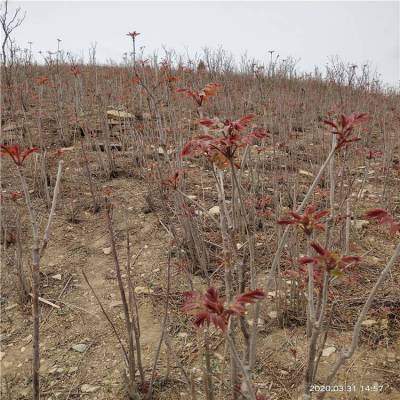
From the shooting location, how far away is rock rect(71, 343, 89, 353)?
1.75 meters

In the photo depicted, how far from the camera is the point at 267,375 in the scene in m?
1.56

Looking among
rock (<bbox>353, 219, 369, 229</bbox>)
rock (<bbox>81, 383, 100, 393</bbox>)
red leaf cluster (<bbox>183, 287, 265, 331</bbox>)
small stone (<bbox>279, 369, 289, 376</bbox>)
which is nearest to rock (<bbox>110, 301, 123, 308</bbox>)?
rock (<bbox>81, 383, 100, 393</bbox>)

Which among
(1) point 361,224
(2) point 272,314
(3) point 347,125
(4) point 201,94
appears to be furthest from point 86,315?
(1) point 361,224

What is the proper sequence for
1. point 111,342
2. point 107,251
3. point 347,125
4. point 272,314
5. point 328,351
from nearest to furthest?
point 347,125
point 328,351
point 111,342
point 272,314
point 107,251

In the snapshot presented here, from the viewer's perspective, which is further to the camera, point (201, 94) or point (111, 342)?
point (111, 342)

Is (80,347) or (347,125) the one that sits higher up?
(347,125)

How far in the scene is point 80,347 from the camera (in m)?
1.77

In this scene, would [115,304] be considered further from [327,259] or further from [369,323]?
[327,259]

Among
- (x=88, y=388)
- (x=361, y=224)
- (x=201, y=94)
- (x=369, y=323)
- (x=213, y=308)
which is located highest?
(x=201, y=94)

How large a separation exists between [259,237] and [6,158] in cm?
275

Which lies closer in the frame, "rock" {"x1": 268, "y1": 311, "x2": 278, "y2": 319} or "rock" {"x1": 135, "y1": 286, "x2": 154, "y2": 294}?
"rock" {"x1": 268, "y1": 311, "x2": 278, "y2": 319}

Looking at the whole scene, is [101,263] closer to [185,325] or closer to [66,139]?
[185,325]

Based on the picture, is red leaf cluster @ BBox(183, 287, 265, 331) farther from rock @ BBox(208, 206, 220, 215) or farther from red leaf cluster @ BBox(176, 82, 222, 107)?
rock @ BBox(208, 206, 220, 215)

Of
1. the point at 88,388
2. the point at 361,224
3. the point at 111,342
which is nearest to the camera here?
the point at 88,388
